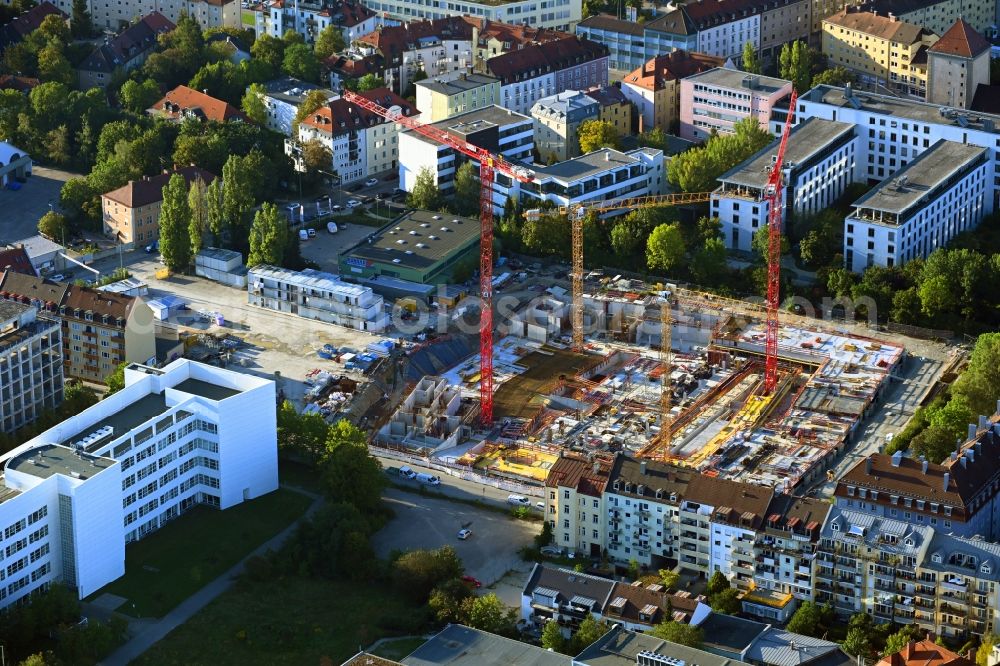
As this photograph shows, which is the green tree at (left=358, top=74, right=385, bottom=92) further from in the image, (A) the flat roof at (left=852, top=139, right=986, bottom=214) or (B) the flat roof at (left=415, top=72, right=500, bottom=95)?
(A) the flat roof at (left=852, top=139, right=986, bottom=214)

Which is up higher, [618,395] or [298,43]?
[298,43]

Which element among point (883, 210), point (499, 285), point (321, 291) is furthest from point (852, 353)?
point (321, 291)

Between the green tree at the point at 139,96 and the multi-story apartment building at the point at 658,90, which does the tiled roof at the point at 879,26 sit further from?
the green tree at the point at 139,96

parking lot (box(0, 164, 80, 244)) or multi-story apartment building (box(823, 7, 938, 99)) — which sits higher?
multi-story apartment building (box(823, 7, 938, 99))

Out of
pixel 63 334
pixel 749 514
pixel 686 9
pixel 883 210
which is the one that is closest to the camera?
pixel 749 514

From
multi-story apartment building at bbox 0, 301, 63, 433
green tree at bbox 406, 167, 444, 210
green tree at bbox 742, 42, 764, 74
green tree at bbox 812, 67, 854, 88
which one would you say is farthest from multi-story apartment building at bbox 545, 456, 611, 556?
green tree at bbox 742, 42, 764, 74

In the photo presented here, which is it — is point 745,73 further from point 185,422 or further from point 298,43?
point 185,422

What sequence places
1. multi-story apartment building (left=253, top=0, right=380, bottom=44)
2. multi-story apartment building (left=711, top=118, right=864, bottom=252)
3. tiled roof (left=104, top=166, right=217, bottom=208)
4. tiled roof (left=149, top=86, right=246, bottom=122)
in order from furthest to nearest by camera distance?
multi-story apartment building (left=253, top=0, right=380, bottom=44), tiled roof (left=149, top=86, right=246, bottom=122), tiled roof (left=104, top=166, right=217, bottom=208), multi-story apartment building (left=711, top=118, right=864, bottom=252)
